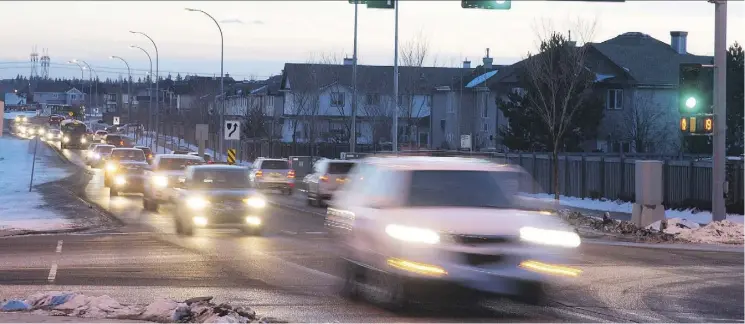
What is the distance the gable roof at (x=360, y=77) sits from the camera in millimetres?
76562

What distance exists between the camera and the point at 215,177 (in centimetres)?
2456

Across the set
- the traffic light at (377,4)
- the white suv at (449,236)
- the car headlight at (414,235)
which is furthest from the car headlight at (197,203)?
the car headlight at (414,235)

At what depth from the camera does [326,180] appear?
36.1 meters

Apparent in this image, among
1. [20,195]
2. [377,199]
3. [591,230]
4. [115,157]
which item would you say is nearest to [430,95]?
[115,157]

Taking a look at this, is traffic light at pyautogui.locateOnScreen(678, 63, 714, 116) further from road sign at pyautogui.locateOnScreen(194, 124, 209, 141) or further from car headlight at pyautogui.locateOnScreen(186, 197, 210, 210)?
road sign at pyautogui.locateOnScreen(194, 124, 209, 141)

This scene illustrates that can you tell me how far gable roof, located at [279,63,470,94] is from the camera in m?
76.6

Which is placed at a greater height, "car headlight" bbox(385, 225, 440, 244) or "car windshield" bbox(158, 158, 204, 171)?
"car windshield" bbox(158, 158, 204, 171)

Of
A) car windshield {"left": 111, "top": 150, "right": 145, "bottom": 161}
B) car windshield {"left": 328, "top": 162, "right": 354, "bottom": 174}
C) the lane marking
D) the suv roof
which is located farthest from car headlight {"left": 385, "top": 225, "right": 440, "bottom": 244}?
car windshield {"left": 111, "top": 150, "right": 145, "bottom": 161}

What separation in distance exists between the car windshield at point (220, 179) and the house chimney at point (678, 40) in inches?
1994

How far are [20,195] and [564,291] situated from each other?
2945 centimetres

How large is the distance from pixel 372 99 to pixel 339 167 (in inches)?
1519

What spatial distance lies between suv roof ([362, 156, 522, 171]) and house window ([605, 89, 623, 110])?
4619 centimetres

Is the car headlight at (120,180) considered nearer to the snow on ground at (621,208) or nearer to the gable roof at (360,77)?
the snow on ground at (621,208)

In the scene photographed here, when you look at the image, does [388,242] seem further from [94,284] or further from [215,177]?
[215,177]
